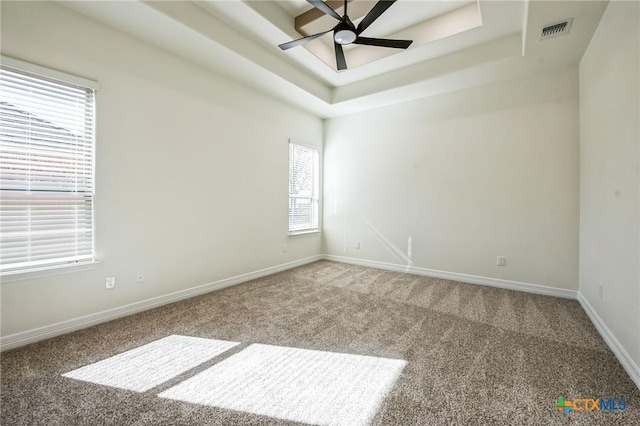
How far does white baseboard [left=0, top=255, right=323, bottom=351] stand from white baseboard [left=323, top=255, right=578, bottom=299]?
2069 millimetres

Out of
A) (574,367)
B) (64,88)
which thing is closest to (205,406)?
(574,367)

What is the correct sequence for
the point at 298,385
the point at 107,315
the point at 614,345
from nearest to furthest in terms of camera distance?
the point at 298,385
the point at 614,345
the point at 107,315

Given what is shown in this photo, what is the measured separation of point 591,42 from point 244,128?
4115 mm

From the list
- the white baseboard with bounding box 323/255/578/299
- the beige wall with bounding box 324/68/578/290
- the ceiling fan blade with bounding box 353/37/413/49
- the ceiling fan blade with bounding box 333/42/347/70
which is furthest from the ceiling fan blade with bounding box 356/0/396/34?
the white baseboard with bounding box 323/255/578/299

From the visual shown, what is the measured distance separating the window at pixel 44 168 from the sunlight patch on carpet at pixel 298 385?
5.77ft

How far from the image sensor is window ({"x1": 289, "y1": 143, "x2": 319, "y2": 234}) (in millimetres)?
4988

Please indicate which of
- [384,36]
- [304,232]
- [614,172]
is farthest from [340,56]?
[304,232]

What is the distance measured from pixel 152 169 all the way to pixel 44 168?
841 mm

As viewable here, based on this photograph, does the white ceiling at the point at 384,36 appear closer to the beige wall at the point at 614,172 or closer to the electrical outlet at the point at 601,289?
the beige wall at the point at 614,172

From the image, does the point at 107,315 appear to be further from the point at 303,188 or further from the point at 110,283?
the point at 303,188

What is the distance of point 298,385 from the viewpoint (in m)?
1.79

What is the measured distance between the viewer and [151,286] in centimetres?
303

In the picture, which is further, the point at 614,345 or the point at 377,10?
the point at 377,10

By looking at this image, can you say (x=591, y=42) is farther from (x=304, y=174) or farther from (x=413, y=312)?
(x=304, y=174)
